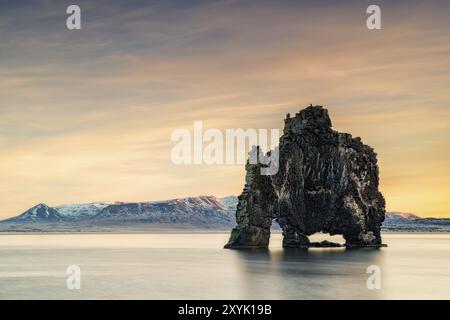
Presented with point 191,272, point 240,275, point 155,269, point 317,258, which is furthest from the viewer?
point 317,258

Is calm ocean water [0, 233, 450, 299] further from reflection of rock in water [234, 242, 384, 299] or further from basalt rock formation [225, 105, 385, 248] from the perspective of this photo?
basalt rock formation [225, 105, 385, 248]

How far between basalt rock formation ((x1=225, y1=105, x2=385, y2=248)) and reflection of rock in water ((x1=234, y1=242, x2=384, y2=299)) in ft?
34.1

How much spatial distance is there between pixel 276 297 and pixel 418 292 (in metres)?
19.0

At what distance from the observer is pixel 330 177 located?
14975 centimetres

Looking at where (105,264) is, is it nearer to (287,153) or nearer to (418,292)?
(287,153)

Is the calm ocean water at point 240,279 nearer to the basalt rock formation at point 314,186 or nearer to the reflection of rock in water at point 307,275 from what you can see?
the reflection of rock in water at point 307,275

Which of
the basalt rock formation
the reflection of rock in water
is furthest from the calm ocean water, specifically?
the basalt rock formation

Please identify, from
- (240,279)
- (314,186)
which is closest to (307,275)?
(240,279)

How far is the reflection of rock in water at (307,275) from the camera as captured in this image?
7884 cm

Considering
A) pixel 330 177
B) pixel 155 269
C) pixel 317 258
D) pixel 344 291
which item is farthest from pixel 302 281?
pixel 330 177

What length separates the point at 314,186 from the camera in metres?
150

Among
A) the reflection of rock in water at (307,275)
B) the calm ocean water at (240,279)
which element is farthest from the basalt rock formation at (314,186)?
the calm ocean water at (240,279)

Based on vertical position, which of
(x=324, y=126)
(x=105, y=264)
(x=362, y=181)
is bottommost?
(x=105, y=264)

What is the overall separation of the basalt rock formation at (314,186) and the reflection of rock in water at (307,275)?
34.1 ft
